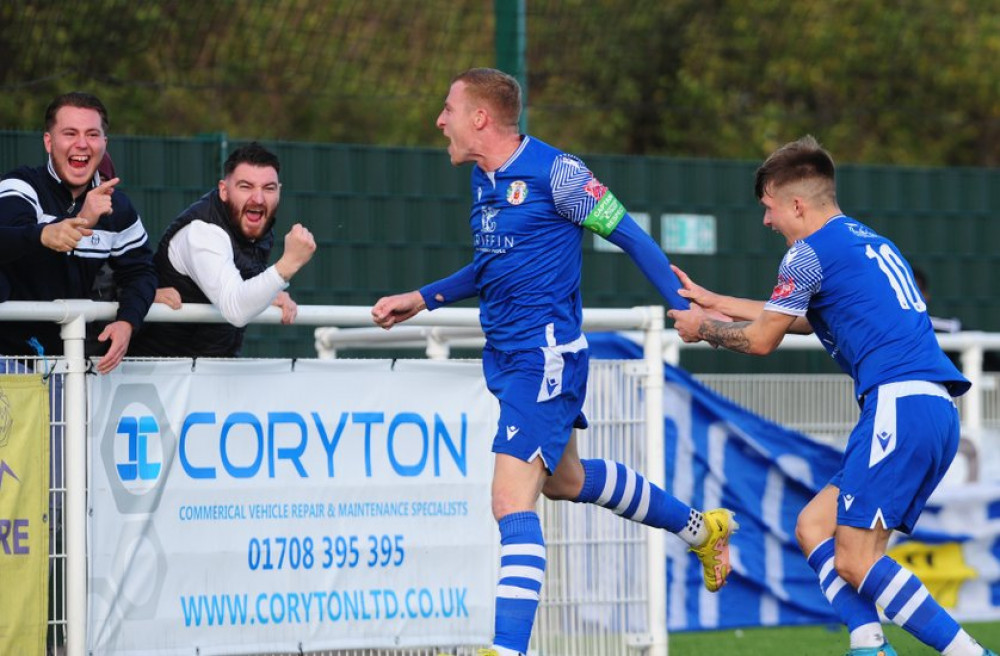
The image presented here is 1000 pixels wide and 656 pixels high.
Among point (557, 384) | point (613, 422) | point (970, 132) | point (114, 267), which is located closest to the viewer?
point (557, 384)

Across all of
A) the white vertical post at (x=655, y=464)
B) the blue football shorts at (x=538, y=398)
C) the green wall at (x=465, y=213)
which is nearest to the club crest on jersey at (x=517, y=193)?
the blue football shorts at (x=538, y=398)

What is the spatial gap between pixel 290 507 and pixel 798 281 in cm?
207

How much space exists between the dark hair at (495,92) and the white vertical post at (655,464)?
139cm

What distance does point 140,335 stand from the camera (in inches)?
262

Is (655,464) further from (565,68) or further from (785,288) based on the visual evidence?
(565,68)

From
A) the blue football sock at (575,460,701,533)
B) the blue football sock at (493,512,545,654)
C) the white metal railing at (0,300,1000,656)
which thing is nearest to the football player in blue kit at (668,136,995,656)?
the blue football sock at (575,460,701,533)

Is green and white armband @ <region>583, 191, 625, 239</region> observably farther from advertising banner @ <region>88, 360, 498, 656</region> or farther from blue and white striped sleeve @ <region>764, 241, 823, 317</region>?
advertising banner @ <region>88, 360, 498, 656</region>

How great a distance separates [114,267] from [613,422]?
2177mm

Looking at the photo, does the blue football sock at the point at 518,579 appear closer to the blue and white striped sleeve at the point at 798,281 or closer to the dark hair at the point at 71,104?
the blue and white striped sleeve at the point at 798,281

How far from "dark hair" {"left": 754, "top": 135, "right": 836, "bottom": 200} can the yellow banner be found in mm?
2687

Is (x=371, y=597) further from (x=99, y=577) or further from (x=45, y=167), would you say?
(x=45, y=167)

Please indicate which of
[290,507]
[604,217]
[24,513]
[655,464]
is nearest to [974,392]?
[655,464]

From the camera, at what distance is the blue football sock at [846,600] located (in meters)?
6.09

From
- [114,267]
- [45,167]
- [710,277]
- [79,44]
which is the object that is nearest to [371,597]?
[114,267]
